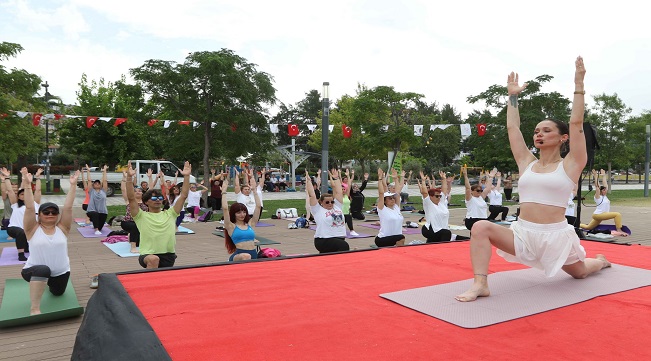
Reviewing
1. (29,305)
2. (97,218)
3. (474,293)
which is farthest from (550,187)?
(97,218)

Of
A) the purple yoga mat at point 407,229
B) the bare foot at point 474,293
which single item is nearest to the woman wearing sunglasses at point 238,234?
the bare foot at point 474,293

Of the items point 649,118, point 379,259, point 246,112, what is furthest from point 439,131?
point 379,259

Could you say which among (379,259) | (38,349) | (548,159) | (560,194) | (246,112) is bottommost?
(38,349)

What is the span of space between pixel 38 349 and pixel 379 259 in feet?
10.5

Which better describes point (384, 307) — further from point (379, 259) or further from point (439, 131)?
point (439, 131)

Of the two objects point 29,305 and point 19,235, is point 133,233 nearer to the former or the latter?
point 19,235

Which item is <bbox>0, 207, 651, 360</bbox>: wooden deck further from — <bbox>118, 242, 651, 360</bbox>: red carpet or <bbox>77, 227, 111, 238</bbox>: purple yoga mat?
<bbox>118, 242, 651, 360</bbox>: red carpet

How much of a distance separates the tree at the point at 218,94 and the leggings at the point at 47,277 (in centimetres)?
1291

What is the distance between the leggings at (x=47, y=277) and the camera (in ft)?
15.5

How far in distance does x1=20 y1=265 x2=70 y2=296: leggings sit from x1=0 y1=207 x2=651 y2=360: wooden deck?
0.44 meters

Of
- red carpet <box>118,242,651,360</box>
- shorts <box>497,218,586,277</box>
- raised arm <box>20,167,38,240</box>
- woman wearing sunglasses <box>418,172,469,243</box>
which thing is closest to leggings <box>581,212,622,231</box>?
woman wearing sunglasses <box>418,172,469,243</box>

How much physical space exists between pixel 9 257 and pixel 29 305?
4.44 meters

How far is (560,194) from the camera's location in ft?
10.9

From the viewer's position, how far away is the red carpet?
2.32 metres
